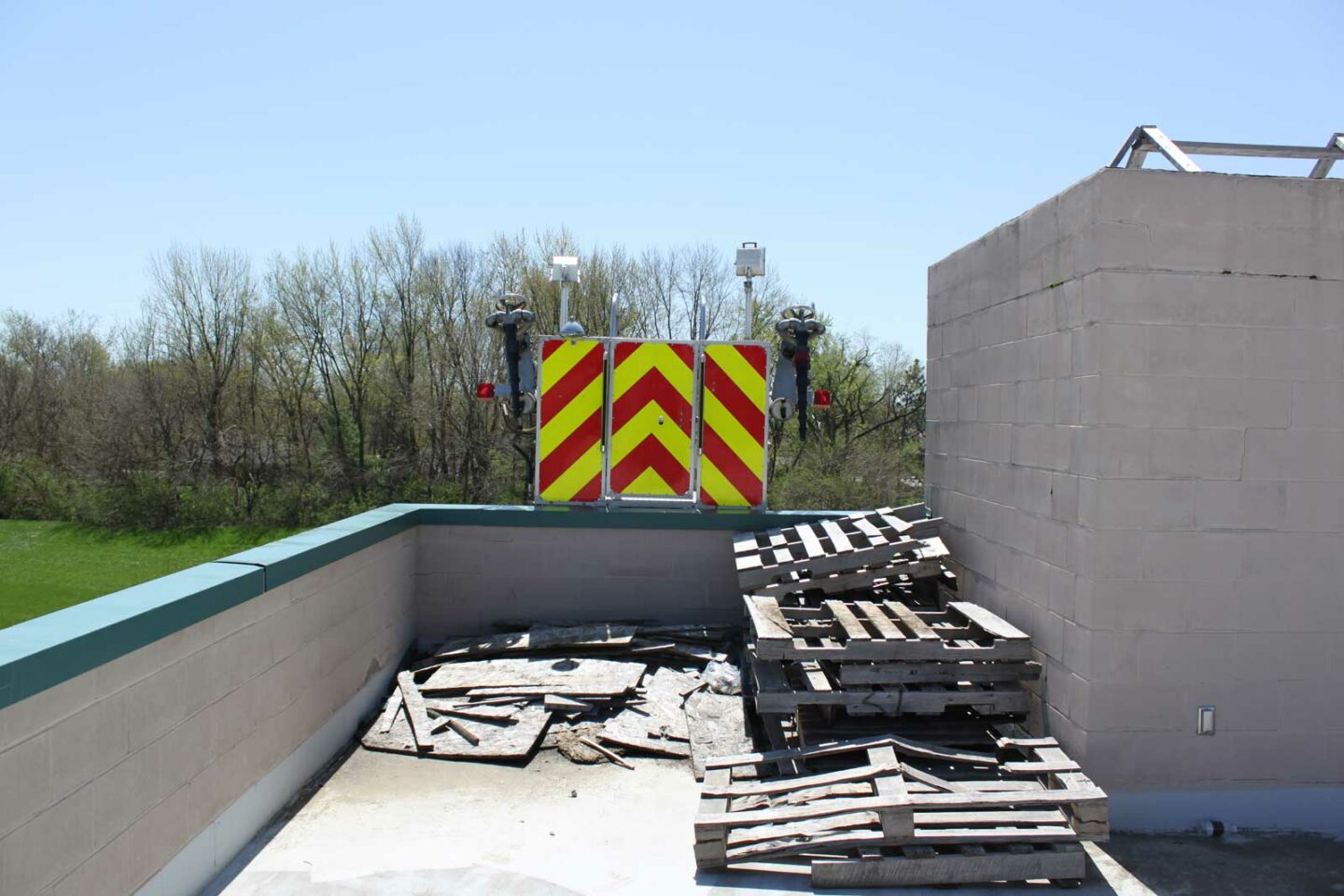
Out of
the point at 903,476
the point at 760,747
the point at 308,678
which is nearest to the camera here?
the point at 308,678

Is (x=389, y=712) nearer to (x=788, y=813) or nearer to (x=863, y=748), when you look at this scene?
(x=788, y=813)

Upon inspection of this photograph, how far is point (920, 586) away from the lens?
6.34 metres

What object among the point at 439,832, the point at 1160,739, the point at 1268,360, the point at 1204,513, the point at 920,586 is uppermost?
the point at 1268,360

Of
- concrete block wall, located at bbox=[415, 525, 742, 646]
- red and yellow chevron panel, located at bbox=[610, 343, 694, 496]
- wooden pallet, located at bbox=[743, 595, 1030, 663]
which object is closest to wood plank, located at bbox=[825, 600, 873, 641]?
wooden pallet, located at bbox=[743, 595, 1030, 663]

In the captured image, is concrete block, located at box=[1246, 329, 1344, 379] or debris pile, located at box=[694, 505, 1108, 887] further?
concrete block, located at box=[1246, 329, 1344, 379]

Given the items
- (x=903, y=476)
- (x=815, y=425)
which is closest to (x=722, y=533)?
(x=903, y=476)

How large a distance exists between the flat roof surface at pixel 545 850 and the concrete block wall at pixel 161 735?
1.24 feet

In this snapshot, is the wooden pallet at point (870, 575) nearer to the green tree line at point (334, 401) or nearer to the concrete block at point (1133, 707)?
the concrete block at point (1133, 707)

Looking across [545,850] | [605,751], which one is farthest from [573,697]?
[545,850]

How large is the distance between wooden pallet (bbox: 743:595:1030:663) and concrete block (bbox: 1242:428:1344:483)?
4.36 ft

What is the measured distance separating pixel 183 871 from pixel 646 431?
4552 mm

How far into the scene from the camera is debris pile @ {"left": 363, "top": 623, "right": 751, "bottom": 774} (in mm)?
5527

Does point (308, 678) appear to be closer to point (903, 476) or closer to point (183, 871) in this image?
point (183, 871)

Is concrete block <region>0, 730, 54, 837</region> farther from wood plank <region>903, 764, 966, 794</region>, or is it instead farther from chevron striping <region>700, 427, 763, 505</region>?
chevron striping <region>700, 427, 763, 505</region>
